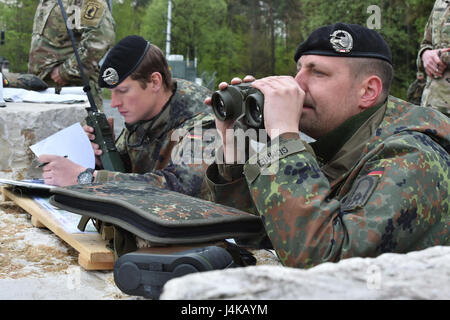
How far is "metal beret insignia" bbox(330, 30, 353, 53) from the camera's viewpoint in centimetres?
180

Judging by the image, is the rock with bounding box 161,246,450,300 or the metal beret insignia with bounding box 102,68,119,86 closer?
the rock with bounding box 161,246,450,300

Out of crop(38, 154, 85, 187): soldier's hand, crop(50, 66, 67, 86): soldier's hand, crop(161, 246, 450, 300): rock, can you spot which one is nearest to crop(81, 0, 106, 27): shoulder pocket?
crop(50, 66, 67, 86): soldier's hand

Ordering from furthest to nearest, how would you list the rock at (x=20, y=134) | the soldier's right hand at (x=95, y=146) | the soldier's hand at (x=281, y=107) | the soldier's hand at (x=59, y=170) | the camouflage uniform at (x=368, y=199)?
1. the rock at (x=20, y=134)
2. the soldier's right hand at (x=95, y=146)
3. the soldier's hand at (x=59, y=170)
4. the soldier's hand at (x=281, y=107)
5. the camouflage uniform at (x=368, y=199)

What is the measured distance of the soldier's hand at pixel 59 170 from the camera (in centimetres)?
279

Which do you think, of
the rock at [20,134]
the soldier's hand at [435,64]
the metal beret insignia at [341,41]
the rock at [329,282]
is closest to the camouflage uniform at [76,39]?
the rock at [20,134]

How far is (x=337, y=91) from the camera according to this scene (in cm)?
181

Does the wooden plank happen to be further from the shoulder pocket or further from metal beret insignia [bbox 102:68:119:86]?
the shoulder pocket

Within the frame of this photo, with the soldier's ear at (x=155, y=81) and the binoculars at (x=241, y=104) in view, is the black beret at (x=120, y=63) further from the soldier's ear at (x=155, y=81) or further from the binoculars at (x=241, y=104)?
the binoculars at (x=241, y=104)

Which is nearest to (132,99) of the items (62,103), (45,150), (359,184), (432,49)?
(45,150)

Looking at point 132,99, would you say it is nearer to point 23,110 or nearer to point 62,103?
point 23,110

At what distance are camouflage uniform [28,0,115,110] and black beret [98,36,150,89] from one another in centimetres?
171

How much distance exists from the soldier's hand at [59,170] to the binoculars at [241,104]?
46.8 inches

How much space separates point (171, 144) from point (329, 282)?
6.92 ft

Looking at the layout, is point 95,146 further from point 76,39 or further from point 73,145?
point 76,39
